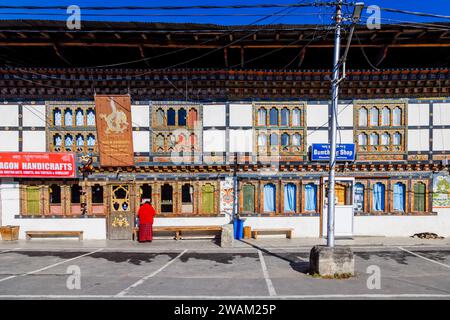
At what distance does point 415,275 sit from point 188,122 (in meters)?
10.8

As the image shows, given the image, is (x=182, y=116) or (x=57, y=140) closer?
(x=57, y=140)

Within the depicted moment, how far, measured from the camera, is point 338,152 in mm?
14352

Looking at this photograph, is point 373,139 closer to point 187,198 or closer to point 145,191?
point 187,198

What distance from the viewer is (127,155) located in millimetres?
14344

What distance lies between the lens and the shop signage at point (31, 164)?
14016 millimetres

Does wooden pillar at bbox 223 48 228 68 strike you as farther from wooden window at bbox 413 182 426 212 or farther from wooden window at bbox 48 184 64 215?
wooden window at bbox 413 182 426 212

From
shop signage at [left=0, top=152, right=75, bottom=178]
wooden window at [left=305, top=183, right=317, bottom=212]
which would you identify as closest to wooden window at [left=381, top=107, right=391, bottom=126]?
wooden window at [left=305, top=183, right=317, bottom=212]

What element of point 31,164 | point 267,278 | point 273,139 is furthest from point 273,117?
point 31,164

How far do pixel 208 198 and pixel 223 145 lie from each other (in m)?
2.70

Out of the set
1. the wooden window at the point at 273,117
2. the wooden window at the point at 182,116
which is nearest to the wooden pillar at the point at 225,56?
the wooden window at the point at 182,116

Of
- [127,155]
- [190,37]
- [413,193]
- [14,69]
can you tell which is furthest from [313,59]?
[14,69]

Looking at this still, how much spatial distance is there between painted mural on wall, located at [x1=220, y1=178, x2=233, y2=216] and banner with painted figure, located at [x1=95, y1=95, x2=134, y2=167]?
4.58 metres

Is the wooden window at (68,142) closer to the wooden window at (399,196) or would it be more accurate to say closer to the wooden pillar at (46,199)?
the wooden pillar at (46,199)

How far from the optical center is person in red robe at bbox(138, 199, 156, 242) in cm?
1385
